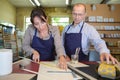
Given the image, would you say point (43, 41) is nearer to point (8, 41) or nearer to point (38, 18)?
point (38, 18)

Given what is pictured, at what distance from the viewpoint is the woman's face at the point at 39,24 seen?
1.78 m

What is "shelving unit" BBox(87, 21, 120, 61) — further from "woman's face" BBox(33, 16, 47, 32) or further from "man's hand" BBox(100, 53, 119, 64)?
"man's hand" BBox(100, 53, 119, 64)

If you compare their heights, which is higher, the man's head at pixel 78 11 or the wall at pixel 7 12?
the wall at pixel 7 12

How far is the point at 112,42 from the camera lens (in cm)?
554

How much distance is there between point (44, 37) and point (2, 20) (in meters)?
6.16

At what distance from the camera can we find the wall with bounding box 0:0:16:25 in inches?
303

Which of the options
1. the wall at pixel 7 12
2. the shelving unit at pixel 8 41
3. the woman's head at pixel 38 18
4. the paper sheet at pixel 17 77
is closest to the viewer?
the paper sheet at pixel 17 77

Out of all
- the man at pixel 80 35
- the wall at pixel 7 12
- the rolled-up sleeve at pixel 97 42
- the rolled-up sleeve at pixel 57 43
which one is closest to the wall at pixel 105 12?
the man at pixel 80 35

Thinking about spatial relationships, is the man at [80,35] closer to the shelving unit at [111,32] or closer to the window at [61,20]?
the shelving unit at [111,32]

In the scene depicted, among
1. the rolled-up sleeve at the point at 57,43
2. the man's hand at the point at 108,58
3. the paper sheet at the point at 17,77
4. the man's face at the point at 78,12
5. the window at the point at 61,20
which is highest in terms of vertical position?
the window at the point at 61,20

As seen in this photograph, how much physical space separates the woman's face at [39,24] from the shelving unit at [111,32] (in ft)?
12.3

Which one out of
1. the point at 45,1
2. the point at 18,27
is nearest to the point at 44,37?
the point at 45,1

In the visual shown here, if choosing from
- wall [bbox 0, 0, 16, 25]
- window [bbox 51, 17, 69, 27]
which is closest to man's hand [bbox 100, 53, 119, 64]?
wall [bbox 0, 0, 16, 25]

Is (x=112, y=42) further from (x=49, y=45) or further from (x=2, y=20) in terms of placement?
(x=2, y=20)
